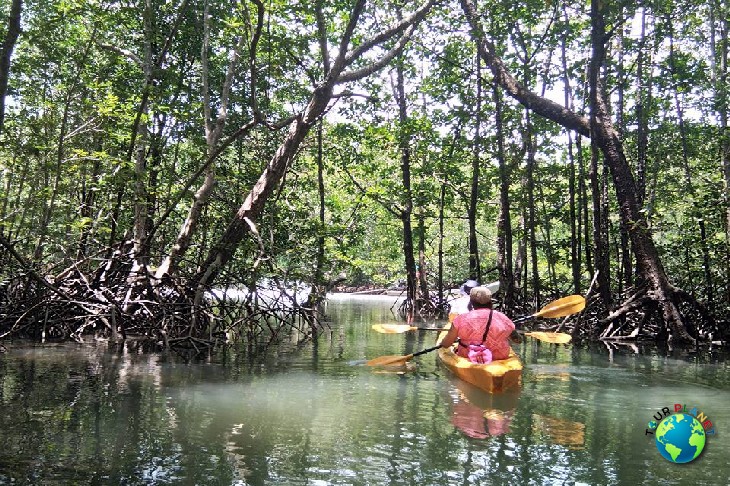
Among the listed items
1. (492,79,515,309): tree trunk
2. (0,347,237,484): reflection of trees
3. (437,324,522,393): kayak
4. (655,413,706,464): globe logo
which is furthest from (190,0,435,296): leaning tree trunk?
(655,413,706,464): globe logo

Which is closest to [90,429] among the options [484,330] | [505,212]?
[484,330]

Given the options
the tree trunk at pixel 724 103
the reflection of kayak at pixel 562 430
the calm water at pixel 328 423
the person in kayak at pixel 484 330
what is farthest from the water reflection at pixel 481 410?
the tree trunk at pixel 724 103

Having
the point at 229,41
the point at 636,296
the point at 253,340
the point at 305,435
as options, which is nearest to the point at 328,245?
the point at 253,340

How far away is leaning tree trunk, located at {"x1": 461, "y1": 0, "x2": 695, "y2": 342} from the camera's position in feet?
32.1

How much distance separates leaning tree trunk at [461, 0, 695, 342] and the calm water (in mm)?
2277

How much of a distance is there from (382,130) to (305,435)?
1002 cm

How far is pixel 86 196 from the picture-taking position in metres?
12.3

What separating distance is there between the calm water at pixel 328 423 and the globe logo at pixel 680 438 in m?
0.09

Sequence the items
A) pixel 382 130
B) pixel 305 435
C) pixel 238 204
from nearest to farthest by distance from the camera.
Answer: pixel 305 435 → pixel 238 204 → pixel 382 130

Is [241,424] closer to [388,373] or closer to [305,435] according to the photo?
[305,435]

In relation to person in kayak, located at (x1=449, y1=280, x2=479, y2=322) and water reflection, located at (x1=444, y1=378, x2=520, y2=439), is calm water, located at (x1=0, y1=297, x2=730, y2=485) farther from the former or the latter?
person in kayak, located at (x1=449, y1=280, x2=479, y2=322)

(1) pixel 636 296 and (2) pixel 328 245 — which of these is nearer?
(1) pixel 636 296

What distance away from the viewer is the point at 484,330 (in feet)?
19.9

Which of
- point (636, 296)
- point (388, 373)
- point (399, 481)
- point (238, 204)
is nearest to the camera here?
point (399, 481)
